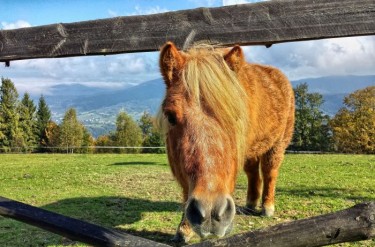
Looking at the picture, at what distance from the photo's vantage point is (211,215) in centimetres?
236

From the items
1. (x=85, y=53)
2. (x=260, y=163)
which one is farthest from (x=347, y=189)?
(x=85, y=53)

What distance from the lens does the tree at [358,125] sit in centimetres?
3566

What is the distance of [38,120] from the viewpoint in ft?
222

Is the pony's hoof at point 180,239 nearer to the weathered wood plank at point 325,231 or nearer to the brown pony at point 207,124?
the brown pony at point 207,124

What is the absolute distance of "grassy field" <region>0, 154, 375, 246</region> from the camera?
6.17 metres

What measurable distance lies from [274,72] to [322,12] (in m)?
3.59

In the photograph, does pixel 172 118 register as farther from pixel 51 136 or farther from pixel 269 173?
pixel 51 136

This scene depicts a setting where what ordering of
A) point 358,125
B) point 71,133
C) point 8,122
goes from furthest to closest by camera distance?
1. point 71,133
2. point 8,122
3. point 358,125

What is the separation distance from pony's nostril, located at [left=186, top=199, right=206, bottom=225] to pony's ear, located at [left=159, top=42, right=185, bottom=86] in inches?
52.0

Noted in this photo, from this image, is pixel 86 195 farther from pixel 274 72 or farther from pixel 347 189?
pixel 347 189

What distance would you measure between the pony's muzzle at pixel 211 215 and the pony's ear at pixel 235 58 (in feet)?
4.39

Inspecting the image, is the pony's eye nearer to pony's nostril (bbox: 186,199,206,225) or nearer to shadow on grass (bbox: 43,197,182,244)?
pony's nostril (bbox: 186,199,206,225)

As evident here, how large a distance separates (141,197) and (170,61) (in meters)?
5.86

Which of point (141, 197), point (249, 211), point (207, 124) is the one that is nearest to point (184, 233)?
point (249, 211)
